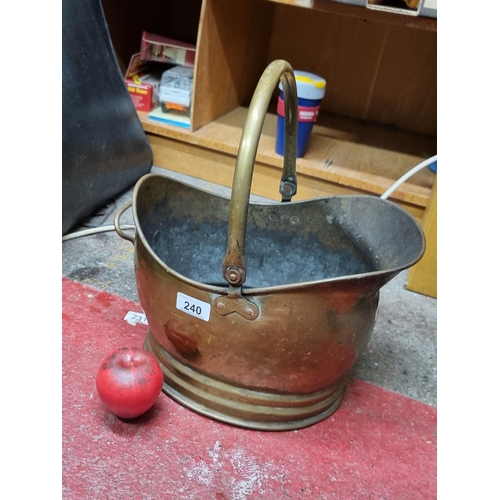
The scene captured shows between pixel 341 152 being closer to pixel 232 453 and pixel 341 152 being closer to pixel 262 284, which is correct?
pixel 262 284

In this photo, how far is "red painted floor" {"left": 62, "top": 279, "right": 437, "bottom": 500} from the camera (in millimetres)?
716

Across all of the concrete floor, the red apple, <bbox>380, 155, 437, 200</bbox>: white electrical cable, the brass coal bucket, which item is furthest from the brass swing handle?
<bbox>380, 155, 437, 200</bbox>: white electrical cable

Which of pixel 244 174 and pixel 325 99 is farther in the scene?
pixel 325 99

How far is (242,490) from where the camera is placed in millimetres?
724

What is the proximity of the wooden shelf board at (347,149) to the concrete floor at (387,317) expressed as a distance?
0.28 meters

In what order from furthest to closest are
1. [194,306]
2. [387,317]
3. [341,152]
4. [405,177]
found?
1. [341,152]
2. [405,177]
3. [387,317]
4. [194,306]

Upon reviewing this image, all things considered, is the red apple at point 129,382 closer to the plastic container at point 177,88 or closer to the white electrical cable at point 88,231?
the white electrical cable at point 88,231

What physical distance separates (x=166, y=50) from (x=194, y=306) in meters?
1.13

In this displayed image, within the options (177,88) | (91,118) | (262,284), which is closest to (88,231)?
(91,118)

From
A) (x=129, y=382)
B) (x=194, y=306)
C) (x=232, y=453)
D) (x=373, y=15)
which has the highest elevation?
(x=373, y=15)

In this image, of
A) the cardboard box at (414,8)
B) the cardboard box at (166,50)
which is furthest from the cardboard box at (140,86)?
the cardboard box at (414,8)

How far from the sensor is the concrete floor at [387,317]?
0.98m

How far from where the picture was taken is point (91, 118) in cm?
122

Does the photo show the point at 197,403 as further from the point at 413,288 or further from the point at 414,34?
the point at 414,34
